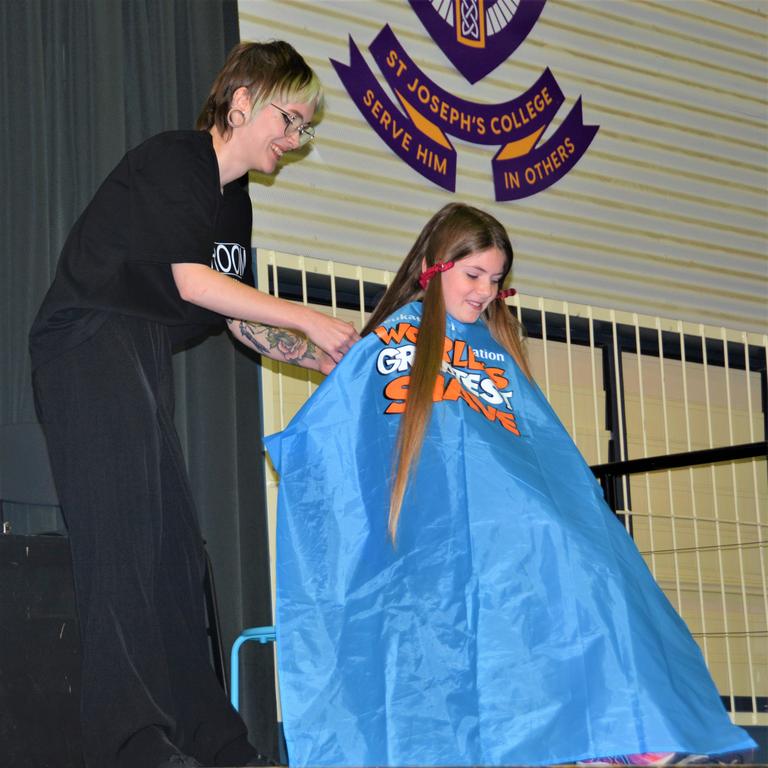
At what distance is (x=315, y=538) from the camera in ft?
8.38

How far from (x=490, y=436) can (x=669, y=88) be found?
3453mm

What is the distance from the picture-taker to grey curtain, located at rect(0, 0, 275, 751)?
3.78 metres

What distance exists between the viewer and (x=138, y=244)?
227cm

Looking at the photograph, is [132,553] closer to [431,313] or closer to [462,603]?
[462,603]

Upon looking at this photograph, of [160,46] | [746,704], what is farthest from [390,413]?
[746,704]

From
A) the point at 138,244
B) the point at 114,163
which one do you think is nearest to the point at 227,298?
the point at 138,244

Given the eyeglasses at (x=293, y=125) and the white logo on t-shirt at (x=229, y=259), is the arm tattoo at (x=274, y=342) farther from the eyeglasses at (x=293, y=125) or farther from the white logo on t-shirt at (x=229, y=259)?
the eyeglasses at (x=293, y=125)

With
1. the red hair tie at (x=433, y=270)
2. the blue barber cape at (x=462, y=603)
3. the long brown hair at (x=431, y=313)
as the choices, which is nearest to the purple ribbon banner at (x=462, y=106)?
the long brown hair at (x=431, y=313)

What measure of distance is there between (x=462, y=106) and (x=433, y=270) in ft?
7.60

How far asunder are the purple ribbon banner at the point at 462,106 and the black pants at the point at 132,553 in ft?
8.81

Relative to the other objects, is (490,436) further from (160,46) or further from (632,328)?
(632,328)

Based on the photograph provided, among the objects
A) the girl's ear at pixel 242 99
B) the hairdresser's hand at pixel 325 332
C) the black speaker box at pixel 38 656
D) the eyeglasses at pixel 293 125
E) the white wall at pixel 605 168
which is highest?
the white wall at pixel 605 168

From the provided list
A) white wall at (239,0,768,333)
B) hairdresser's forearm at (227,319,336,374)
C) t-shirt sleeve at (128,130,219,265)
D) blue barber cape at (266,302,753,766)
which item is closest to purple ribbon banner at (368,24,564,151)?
white wall at (239,0,768,333)

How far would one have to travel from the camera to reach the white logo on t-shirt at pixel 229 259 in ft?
8.18
